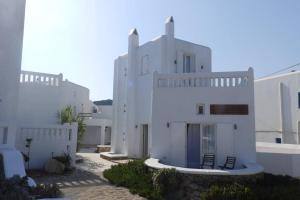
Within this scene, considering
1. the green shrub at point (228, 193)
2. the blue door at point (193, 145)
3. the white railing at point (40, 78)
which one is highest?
the white railing at point (40, 78)

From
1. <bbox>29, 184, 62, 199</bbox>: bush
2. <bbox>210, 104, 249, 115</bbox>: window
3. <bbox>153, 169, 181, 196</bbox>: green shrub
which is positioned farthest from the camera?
<bbox>210, 104, 249, 115</bbox>: window

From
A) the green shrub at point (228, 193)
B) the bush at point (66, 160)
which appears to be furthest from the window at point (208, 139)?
the bush at point (66, 160)

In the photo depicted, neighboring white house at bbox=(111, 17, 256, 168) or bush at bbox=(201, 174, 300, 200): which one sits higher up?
neighboring white house at bbox=(111, 17, 256, 168)

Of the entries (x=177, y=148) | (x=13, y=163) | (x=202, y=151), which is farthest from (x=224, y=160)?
(x=13, y=163)

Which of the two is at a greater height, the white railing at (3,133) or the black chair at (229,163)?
the white railing at (3,133)

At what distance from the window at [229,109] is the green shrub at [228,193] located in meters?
4.07

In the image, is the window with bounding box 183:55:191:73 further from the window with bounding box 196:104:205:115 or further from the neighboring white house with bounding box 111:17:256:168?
the window with bounding box 196:104:205:115

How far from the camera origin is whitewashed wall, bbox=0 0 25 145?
9820 mm

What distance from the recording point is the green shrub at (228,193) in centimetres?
846

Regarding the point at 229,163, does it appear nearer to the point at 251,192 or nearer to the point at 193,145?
the point at 193,145

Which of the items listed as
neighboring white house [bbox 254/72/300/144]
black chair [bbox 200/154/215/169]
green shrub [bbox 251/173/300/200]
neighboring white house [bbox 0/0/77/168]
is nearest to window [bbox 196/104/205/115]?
black chair [bbox 200/154/215/169]

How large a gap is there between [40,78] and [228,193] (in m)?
12.5

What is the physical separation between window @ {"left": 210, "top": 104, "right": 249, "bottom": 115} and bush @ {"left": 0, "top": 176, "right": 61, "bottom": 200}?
7948 mm

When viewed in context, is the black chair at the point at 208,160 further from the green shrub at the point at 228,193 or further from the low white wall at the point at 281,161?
the low white wall at the point at 281,161
